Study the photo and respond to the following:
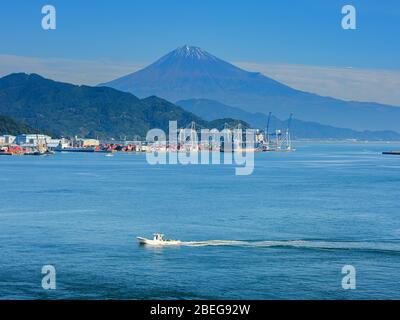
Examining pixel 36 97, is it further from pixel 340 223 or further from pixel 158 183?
pixel 340 223

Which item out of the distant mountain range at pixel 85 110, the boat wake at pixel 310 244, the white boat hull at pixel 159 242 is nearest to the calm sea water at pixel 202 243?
the boat wake at pixel 310 244

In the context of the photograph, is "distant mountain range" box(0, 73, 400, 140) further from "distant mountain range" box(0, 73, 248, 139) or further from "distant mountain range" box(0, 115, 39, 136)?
"distant mountain range" box(0, 115, 39, 136)

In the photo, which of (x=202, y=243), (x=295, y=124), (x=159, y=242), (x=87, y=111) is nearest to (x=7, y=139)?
(x=87, y=111)

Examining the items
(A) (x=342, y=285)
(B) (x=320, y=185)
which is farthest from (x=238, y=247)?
(B) (x=320, y=185)

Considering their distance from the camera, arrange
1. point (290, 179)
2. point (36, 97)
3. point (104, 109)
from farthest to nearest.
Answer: point (36, 97) → point (104, 109) → point (290, 179)
